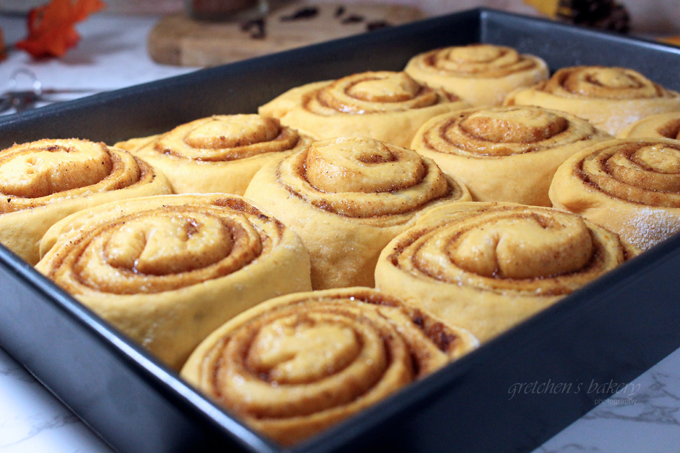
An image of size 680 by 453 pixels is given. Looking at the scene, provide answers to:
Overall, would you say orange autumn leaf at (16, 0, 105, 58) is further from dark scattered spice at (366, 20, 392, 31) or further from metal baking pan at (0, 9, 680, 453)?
metal baking pan at (0, 9, 680, 453)

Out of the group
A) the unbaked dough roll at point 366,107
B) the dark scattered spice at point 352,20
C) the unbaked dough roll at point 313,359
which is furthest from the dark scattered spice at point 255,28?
the unbaked dough roll at point 313,359

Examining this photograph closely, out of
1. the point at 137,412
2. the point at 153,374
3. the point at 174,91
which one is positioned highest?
the point at 174,91

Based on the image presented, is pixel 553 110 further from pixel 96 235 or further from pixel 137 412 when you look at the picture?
pixel 137 412

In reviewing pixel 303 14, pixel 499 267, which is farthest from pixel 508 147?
pixel 303 14

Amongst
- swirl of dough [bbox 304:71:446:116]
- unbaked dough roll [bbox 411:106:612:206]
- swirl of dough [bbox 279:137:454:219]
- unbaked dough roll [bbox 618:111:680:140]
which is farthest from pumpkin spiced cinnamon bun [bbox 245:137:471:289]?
unbaked dough roll [bbox 618:111:680:140]

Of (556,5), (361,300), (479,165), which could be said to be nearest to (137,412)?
(361,300)

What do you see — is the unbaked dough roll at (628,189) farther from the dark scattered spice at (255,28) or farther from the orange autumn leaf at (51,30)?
the orange autumn leaf at (51,30)
